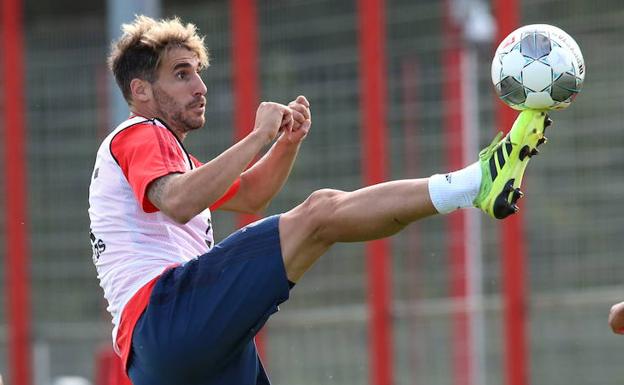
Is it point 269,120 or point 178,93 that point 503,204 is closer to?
point 269,120

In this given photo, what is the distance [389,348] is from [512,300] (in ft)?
3.38

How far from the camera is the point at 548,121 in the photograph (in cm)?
556

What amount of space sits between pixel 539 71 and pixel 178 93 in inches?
60.0

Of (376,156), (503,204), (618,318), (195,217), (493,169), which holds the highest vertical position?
(493,169)

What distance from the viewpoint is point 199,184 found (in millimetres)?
5527

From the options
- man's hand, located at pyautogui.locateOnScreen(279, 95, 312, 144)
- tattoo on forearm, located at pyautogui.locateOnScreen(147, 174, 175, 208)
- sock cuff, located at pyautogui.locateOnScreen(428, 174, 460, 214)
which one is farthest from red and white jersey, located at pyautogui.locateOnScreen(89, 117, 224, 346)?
sock cuff, located at pyautogui.locateOnScreen(428, 174, 460, 214)

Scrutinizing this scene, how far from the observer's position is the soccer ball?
5.61 m

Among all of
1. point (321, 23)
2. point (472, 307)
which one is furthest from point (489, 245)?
point (321, 23)

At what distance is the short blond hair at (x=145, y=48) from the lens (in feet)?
20.2

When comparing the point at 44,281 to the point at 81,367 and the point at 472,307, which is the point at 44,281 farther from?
the point at 472,307

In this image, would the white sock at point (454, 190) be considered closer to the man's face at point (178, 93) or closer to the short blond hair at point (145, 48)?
the man's face at point (178, 93)

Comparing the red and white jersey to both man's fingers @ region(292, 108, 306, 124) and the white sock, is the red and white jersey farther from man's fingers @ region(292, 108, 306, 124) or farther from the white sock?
the white sock

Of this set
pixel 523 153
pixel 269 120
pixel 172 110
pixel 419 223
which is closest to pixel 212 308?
pixel 269 120

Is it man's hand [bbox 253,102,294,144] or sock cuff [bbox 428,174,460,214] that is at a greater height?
man's hand [bbox 253,102,294,144]
